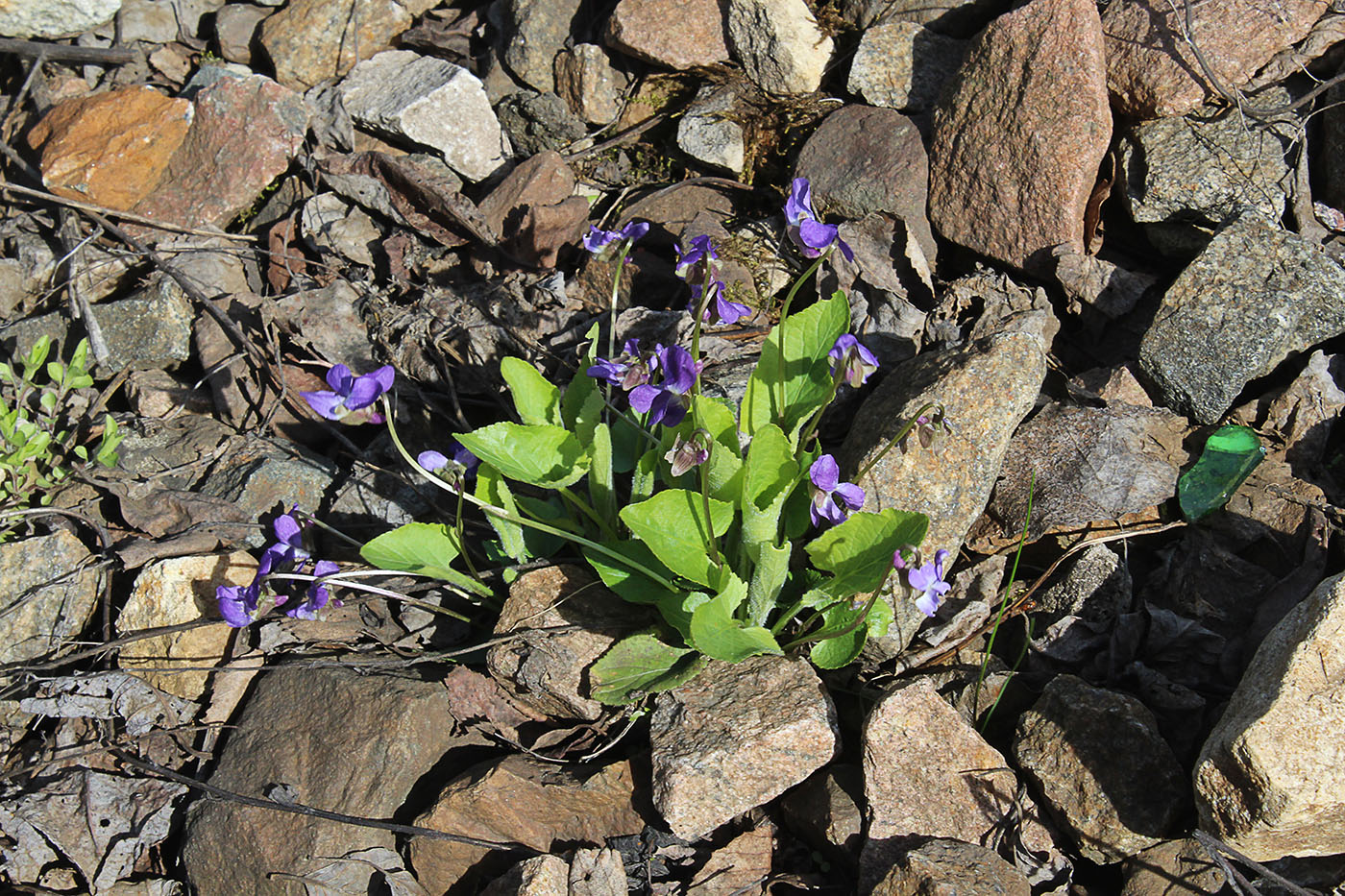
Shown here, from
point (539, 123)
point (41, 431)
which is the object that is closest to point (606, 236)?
Result: point (539, 123)

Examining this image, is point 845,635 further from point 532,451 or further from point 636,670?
point 532,451

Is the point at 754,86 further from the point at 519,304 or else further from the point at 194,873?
the point at 194,873

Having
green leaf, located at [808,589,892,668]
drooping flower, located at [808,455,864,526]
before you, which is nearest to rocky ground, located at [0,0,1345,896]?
green leaf, located at [808,589,892,668]

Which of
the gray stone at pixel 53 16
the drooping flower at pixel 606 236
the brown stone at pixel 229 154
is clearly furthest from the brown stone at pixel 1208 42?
the gray stone at pixel 53 16

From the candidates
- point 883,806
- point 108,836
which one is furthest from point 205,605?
point 883,806

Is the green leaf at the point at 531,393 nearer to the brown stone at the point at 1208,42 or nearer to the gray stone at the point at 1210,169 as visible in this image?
the gray stone at the point at 1210,169

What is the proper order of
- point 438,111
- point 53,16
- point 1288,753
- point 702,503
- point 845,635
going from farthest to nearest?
1. point 53,16
2. point 438,111
3. point 845,635
4. point 702,503
5. point 1288,753

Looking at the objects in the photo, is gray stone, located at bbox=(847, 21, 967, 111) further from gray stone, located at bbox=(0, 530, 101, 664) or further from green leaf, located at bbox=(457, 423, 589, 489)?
gray stone, located at bbox=(0, 530, 101, 664)
